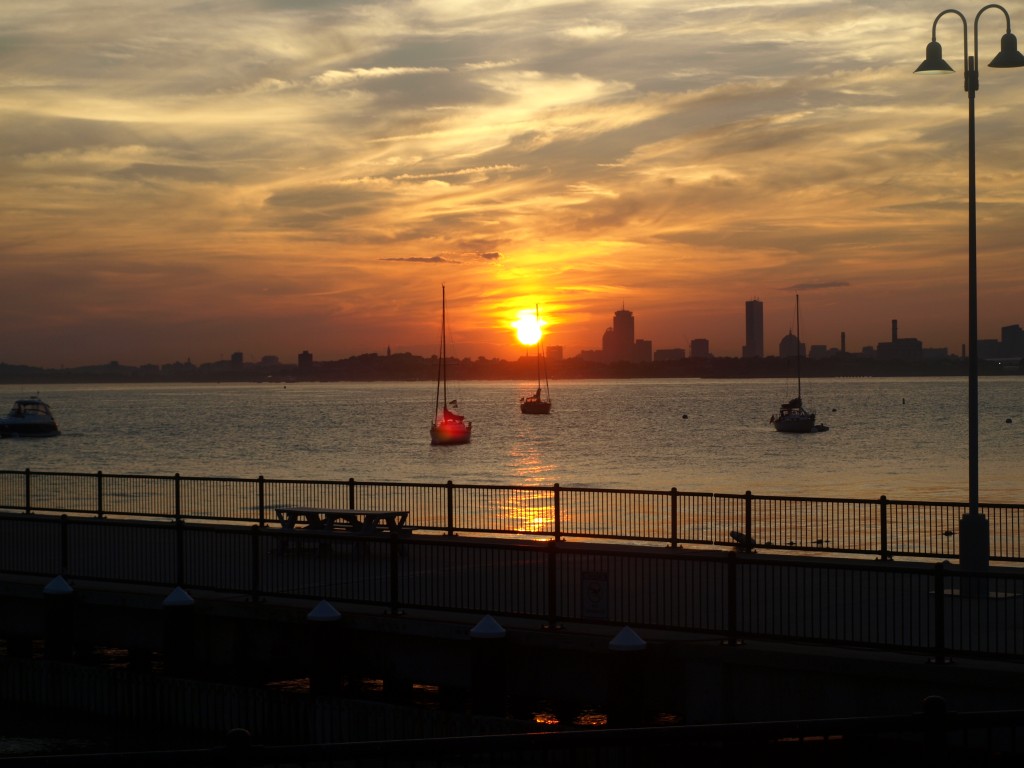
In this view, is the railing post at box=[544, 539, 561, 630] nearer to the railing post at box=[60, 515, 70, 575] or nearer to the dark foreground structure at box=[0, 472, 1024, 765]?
the dark foreground structure at box=[0, 472, 1024, 765]

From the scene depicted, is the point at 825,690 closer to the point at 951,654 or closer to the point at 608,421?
the point at 951,654

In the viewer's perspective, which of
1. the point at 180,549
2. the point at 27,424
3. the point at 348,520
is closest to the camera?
the point at 180,549

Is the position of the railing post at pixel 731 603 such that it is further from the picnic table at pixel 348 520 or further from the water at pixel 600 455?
the water at pixel 600 455

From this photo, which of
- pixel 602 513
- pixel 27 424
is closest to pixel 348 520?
pixel 602 513

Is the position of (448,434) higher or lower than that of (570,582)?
lower

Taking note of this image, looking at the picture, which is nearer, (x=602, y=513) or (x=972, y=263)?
(x=972, y=263)

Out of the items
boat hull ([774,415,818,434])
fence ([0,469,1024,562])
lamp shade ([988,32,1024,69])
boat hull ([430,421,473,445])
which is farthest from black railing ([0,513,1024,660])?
boat hull ([774,415,818,434])

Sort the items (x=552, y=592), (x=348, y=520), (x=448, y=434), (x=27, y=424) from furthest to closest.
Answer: (x=27, y=424) → (x=448, y=434) → (x=348, y=520) → (x=552, y=592)

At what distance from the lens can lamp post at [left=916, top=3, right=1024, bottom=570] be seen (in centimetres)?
1906

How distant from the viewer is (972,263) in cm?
1964

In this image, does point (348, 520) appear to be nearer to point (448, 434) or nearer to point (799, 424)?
point (448, 434)

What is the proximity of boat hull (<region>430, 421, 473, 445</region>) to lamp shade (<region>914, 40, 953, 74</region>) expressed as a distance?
111055mm

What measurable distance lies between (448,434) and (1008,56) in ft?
369

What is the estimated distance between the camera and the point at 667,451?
114000 millimetres
